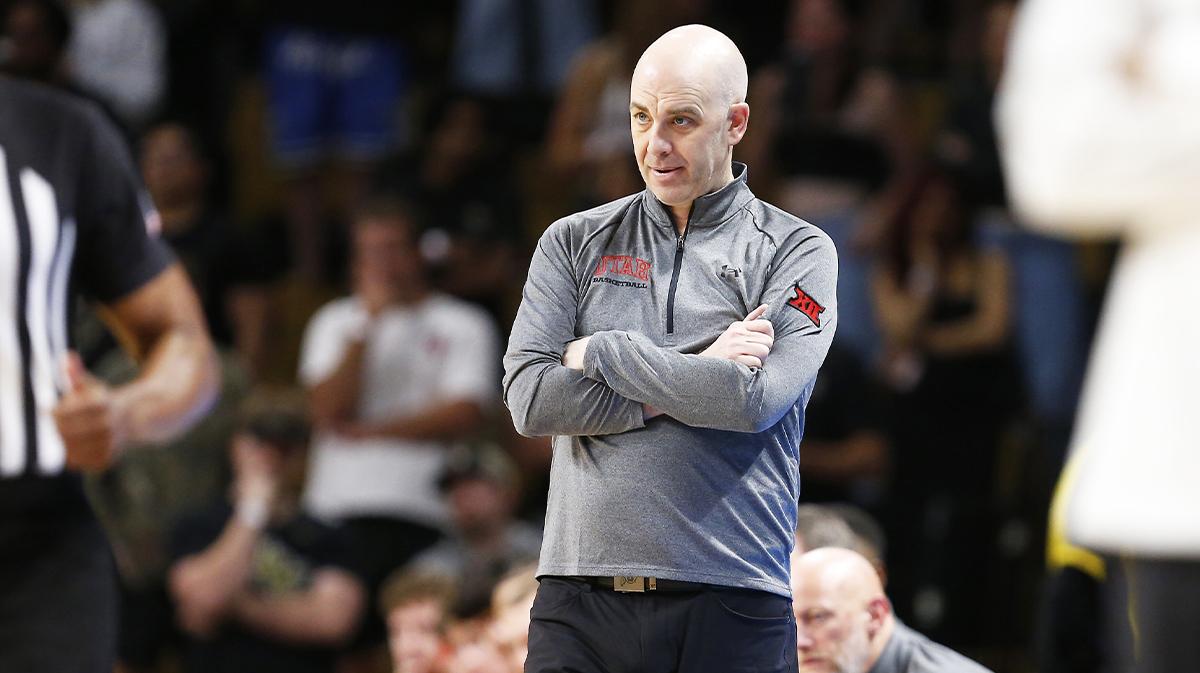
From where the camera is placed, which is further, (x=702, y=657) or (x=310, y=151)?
(x=310, y=151)

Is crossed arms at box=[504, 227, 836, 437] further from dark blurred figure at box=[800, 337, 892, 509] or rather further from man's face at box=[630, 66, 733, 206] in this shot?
dark blurred figure at box=[800, 337, 892, 509]

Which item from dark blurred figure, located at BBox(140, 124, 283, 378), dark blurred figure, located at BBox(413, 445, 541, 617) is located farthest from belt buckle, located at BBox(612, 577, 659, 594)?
Answer: dark blurred figure, located at BBox(140, 124, 283, 378)

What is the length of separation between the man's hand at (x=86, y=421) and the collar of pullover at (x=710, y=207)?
3.72ft

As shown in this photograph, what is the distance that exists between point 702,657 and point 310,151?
7.74 m

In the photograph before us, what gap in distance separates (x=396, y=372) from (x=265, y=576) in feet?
4.24

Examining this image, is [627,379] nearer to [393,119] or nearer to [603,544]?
[603,544]

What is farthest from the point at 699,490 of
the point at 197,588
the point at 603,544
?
the point at 197,588

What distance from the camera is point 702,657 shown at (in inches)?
106

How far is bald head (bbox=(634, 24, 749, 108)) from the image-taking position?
111 inches

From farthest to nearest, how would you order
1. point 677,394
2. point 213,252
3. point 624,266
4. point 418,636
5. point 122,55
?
point 122,55, point 213,252, point 418,636, point 624,266, point 677,394

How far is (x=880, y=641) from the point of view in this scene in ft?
12.4

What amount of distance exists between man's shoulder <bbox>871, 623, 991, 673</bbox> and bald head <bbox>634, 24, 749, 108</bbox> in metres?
1.61

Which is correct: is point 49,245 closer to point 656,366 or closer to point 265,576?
point 656,366

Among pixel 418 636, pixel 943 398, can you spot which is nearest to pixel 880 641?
pixel 418 636
